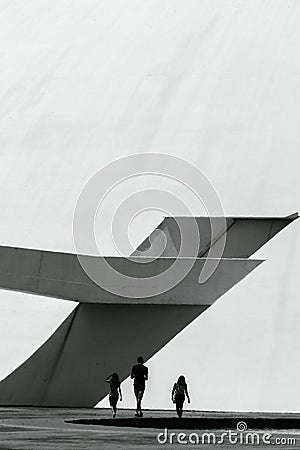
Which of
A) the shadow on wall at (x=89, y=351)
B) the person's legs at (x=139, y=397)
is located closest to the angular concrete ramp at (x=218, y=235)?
the shadow on wall at (x=89, y=351)

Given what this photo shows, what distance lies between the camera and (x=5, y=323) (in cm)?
2186

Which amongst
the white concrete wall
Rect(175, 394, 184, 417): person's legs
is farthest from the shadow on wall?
Rect(175, 394, 184, 417): person's legs

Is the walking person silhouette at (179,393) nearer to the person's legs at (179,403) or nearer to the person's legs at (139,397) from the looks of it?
the person's legs at (179,403)

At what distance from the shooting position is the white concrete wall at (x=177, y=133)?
67.7ft

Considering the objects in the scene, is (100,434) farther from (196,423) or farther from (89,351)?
(89,351)

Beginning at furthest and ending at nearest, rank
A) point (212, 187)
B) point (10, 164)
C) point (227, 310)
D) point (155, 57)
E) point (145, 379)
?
point (155, 57) → point (10, 164) → point (212, 187) → point (227, 310) → point (145, 379)

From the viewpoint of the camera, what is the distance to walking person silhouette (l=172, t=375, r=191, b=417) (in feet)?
60.8

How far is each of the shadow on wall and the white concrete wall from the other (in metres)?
0.24

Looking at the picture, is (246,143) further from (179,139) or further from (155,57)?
(155,57)

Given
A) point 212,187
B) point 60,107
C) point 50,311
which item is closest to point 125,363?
point 50,311

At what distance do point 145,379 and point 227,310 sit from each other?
234cm
